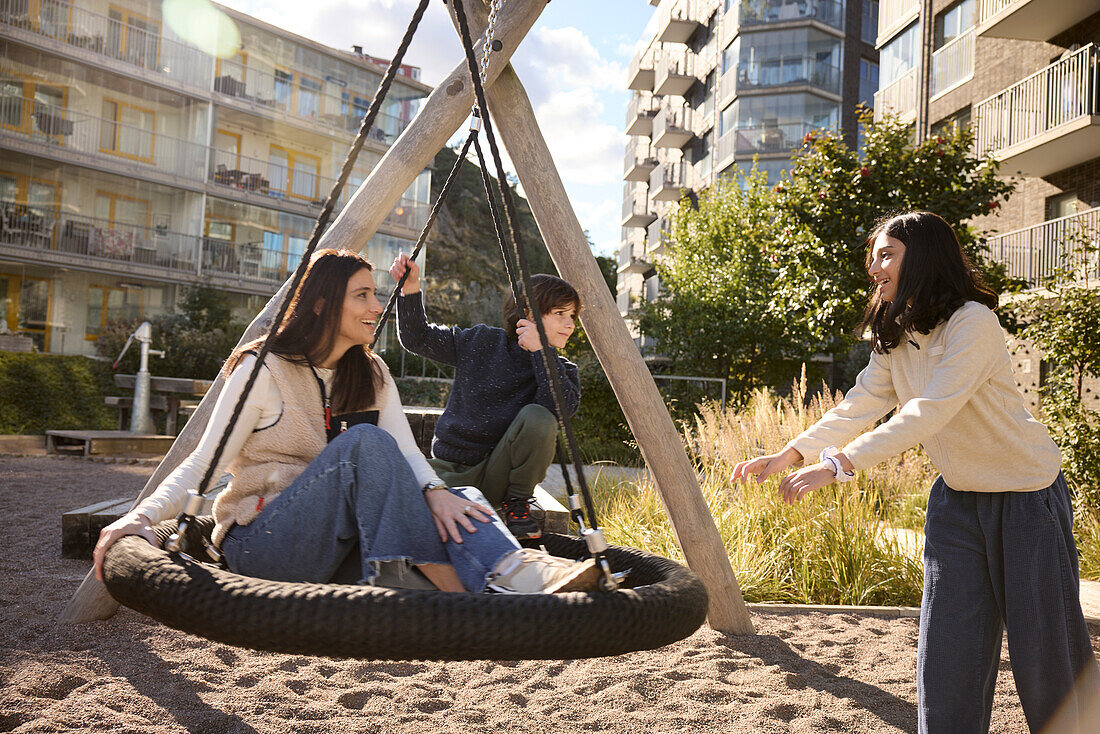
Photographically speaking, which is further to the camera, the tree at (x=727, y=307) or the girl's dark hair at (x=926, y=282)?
the tree at (x=727, y=307)

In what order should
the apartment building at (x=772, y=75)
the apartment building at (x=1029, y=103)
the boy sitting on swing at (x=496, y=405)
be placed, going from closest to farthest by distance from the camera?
the boy sitting on swing at (x=496, y=405) → the apartment building at (x=1029, y=103) → the apartment building at (x=772, y=75)

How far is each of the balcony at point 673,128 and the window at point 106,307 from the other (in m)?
18.9

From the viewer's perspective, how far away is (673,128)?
30594 mm

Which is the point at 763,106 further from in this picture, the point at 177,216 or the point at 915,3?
the point at 177,216

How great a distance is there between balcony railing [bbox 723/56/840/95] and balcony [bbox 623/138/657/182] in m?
12.4

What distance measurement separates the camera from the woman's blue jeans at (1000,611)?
1939 mm

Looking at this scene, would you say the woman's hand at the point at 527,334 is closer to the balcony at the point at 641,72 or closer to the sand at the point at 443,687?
the sand at the point at 443,687

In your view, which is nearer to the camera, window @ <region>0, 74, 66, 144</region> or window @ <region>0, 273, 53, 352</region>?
window @ <region>0, 74, 66, 144</region>

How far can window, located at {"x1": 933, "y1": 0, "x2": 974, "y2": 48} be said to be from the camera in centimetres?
1504

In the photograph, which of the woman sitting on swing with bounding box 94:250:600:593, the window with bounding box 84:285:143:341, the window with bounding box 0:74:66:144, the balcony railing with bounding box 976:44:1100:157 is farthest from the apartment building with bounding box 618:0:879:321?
the woman sitting on swing with bounding box 94:250:600:593

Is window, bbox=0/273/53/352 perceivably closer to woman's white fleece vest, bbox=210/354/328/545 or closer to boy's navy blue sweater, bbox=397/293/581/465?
boy's navy blue sweater, bbox=397/293/581/465

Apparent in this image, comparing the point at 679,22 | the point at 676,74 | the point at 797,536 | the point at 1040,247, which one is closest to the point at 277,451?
the point at 797,536

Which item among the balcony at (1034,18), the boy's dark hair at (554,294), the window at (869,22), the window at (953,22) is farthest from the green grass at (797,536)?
the window at (869,22)

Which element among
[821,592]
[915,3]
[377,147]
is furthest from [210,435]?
[377,147]
